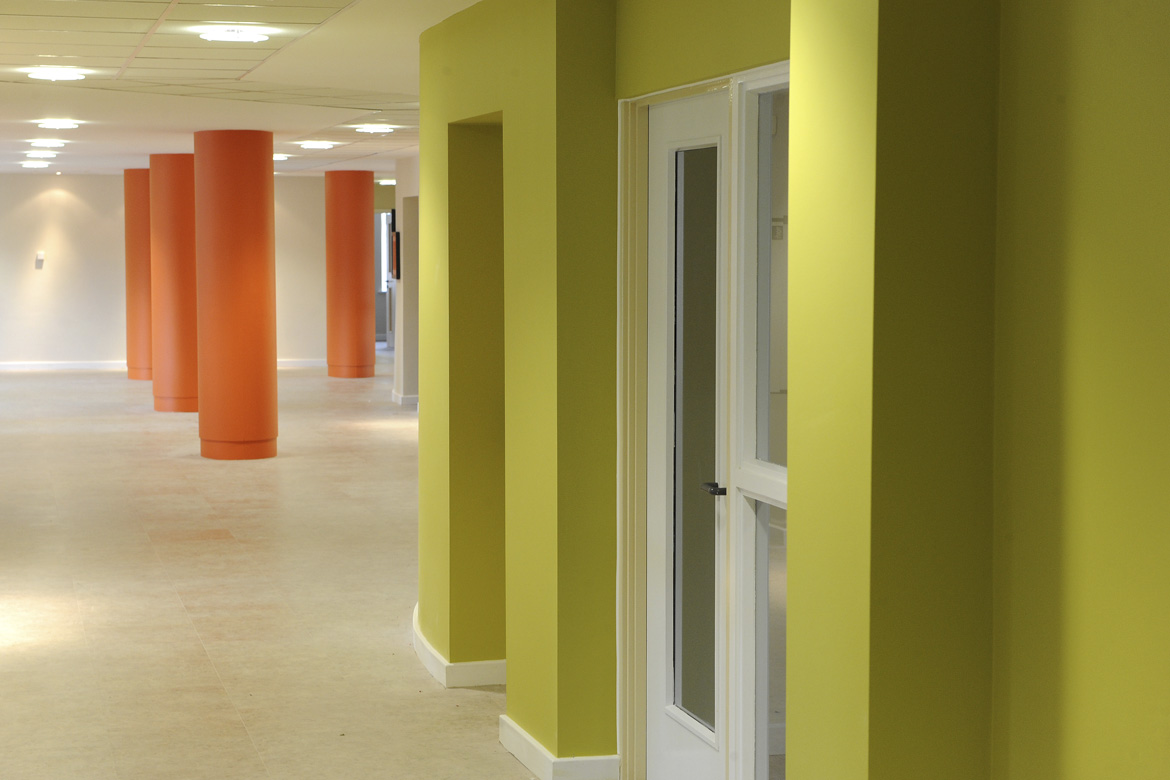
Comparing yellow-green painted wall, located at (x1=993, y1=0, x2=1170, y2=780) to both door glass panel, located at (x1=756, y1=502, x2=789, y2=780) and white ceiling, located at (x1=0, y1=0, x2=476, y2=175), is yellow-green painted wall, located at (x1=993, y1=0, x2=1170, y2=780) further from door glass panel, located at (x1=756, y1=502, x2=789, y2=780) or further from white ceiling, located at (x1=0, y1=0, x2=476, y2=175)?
white ceiling, located at (x1=0, y1=0, x2=476, y2=175)

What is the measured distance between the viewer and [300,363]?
24.4 meters

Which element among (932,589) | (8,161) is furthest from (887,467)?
(8,161)

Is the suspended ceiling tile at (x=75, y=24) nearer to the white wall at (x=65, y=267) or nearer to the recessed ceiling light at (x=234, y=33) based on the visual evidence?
the recessed ceiling light at (x=234, y=33)

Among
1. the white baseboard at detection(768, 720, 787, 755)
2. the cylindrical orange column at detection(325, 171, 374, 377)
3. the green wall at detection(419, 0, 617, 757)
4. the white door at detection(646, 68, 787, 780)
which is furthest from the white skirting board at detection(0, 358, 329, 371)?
the white baseboard at detection(768, 720, 787, 755)

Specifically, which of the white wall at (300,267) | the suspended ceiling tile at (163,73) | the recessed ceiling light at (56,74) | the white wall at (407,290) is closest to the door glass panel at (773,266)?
→ the suspended ceiling tile at (163,73)

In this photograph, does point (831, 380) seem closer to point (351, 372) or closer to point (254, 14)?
point (254, 14)

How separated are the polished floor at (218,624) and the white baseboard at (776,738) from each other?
99 cm

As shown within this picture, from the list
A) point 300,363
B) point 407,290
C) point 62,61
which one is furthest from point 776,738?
point 300,363

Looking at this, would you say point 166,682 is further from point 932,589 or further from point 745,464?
point 932,589

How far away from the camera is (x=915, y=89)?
2484 millimetres

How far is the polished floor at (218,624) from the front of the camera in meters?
5.07

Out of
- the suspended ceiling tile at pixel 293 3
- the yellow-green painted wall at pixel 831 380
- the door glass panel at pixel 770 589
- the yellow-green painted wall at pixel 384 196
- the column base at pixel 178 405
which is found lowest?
the column base at pixel 178 405

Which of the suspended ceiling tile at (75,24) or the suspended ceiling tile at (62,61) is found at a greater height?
the suspended ceiling tile at (62,61)

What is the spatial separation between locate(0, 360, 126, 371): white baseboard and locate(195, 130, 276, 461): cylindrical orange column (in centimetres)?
1174
